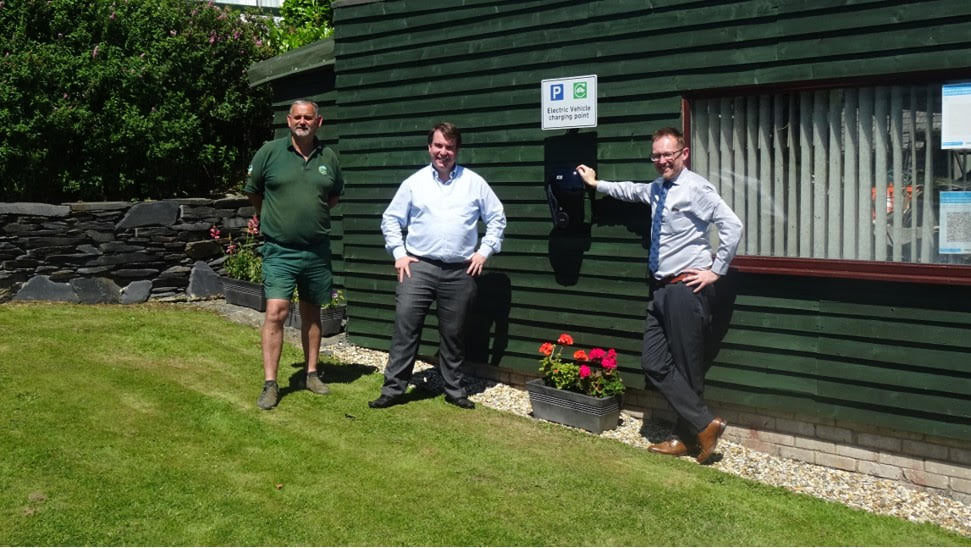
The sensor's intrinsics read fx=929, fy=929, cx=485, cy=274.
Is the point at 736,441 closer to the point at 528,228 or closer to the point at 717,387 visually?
the point at 717,387

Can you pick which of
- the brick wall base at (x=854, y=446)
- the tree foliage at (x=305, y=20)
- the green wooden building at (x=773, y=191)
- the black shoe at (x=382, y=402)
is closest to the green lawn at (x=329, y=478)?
the black shoe at (x=382, y=402)

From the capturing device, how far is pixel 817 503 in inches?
201

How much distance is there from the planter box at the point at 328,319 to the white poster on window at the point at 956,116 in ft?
17.4

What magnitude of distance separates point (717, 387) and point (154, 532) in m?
3.54

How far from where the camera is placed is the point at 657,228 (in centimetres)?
581

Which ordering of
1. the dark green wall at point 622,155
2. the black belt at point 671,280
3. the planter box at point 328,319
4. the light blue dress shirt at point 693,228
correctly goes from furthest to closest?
the planter box at point 328,319, the black belt at point 671,280, the light blue dress shirt at point 693,228, the dark green wall at point 622,155

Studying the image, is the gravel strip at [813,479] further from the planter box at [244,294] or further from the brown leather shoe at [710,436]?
the planter box at [244,294]

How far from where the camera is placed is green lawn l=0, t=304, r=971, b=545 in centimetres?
443

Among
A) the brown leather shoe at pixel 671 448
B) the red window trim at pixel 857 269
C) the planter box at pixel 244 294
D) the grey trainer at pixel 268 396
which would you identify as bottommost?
the brown leather shoe at pixel 671 448

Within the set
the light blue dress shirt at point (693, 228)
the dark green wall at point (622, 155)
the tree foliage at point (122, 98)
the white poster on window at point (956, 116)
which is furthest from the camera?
the tree foliage at point (122, 98)

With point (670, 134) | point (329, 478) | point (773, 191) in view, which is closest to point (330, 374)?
point (329, 478)

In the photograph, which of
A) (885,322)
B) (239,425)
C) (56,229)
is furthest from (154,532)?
(56,229)

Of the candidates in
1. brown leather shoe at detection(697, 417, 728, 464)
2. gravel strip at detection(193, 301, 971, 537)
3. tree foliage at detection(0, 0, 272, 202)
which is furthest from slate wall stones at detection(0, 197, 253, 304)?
brown leather shoe at detection(697, 417, 728, 464)

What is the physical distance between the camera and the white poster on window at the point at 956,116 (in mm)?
5090
